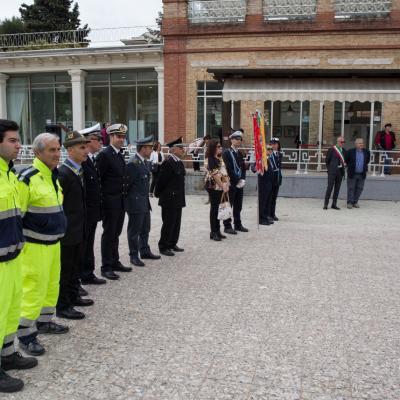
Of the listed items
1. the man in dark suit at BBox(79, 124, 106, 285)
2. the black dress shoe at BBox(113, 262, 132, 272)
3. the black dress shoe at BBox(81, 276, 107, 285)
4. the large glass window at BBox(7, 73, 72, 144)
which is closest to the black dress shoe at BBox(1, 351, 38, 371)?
the man in dark suit at BBox(79, 124, 106, 285)

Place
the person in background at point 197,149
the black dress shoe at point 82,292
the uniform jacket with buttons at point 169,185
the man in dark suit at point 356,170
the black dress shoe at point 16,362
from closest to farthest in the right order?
the black dress shoe at point 16,362, the black dress shoe at point 82,292, the uniform jacket with buttons at point 169,185, the man in dark suit at point 356,170, the person in background at point 197,149

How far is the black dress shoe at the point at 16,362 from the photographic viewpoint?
386 cm

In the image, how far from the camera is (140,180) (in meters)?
7.21

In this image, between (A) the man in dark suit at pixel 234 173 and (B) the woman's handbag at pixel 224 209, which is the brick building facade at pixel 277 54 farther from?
(B) the woman's handbag at pixel 224 209

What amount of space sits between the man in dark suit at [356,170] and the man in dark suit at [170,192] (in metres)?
7.20

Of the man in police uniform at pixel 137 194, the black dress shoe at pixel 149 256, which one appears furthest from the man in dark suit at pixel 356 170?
the man in police uniform at pixel 137 194

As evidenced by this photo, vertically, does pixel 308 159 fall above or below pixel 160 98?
below

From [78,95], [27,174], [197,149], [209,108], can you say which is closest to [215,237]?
[27,174]

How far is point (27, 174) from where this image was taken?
4.04m

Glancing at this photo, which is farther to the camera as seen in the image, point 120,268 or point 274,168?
point 274,168

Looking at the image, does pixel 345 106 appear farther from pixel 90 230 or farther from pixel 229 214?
pixel 90 230

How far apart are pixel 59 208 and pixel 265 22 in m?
16.7

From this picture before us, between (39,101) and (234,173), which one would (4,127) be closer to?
(234,173)

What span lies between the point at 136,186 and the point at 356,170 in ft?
27.6
